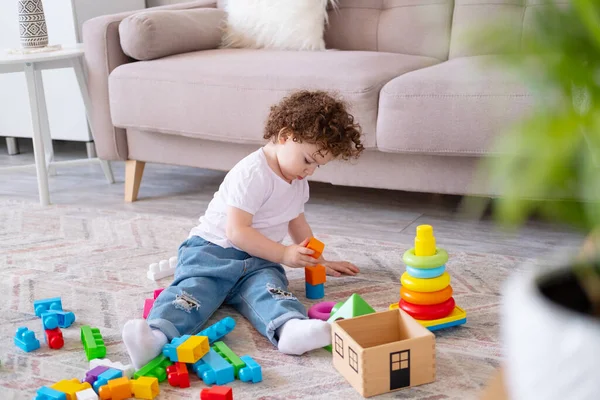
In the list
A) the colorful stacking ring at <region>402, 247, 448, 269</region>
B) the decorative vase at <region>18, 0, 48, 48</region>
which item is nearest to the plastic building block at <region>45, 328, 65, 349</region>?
the colorful stacking ring at <region>402, 247, 448, 269</region>

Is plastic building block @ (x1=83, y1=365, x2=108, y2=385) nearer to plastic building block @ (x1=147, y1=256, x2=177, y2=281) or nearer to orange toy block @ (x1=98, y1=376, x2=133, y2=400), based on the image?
orange toy block @ (x1=98, y1=376, x2=133, y2=400)

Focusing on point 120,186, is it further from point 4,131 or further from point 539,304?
point 539,304

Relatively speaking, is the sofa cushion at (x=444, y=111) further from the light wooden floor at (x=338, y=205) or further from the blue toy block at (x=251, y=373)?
the blue toy block at (x=251, y=373)

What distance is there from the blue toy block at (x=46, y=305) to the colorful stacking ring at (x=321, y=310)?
1.84ft

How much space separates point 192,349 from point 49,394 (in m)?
0.26

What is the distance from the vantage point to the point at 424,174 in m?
2.16

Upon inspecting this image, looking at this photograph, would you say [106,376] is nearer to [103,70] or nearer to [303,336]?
[303,336]

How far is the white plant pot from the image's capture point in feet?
1.36

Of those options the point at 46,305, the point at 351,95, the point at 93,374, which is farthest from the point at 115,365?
the point at 351,95

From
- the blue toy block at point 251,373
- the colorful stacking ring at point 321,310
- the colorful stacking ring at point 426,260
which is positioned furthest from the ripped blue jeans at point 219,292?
the colorful stacking ring at point 426,260

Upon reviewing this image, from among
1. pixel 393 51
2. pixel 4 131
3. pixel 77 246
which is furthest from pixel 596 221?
pixel 4 131

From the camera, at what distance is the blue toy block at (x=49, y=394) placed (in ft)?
4.33

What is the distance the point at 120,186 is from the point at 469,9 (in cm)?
140

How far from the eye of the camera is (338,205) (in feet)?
8.42
